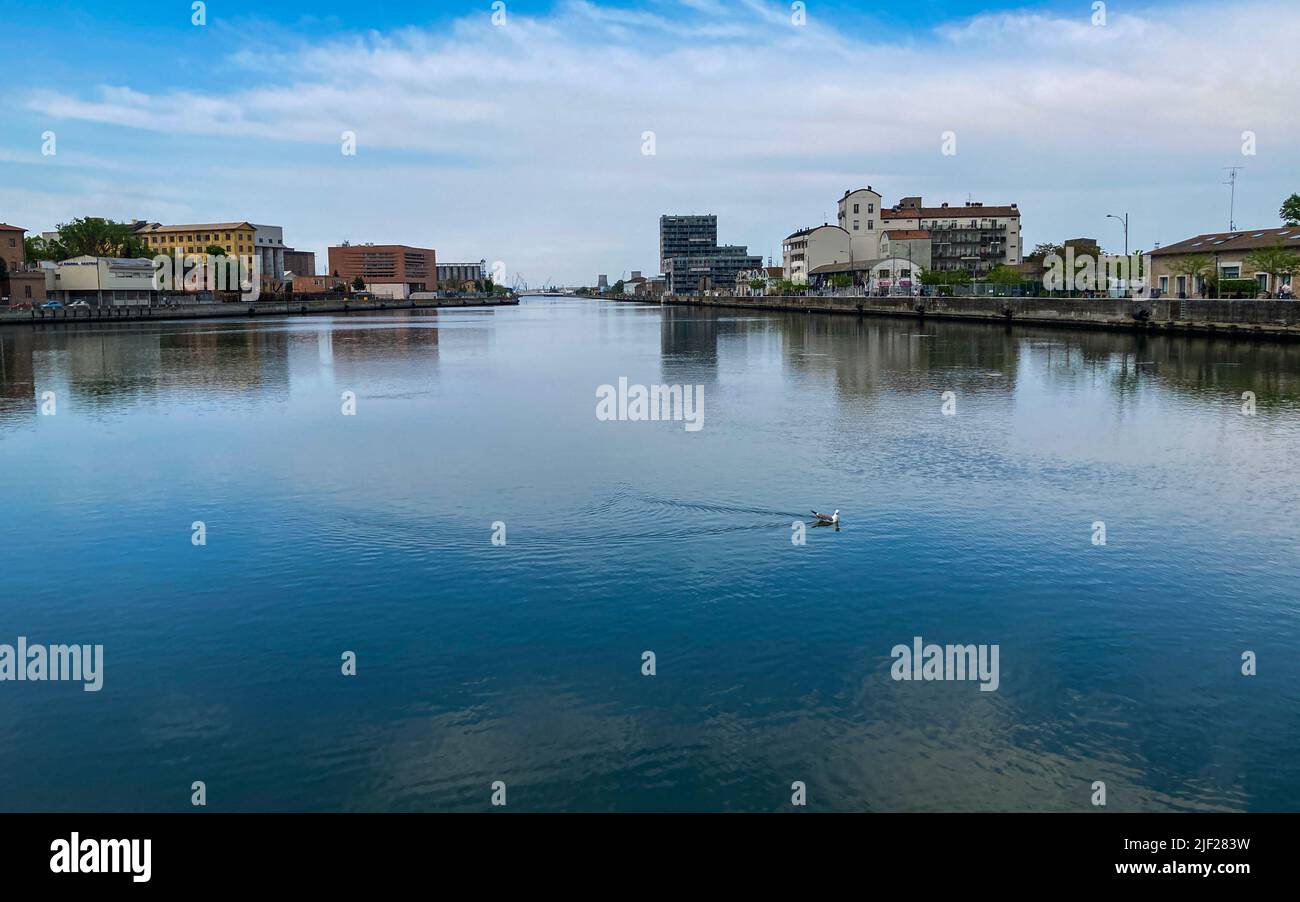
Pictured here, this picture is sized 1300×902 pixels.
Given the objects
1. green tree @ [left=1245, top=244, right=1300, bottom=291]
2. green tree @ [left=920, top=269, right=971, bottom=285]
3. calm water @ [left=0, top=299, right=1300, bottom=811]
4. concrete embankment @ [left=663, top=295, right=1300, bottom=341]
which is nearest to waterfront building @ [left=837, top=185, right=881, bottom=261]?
green tree @ [left=920, top=269, right=971, bottom=285]

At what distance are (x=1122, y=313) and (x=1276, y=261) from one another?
9.02m

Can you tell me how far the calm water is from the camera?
34.6 feet

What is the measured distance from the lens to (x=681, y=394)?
40219 millimetres

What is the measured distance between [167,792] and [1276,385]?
132 feet

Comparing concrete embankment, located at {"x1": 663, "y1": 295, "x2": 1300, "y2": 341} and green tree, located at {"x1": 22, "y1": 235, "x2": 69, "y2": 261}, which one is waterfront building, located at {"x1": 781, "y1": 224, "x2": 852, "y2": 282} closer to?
concrete embankment, located at {"x1": 663, "y1": 295, "x2": 1300, "y2": 341}

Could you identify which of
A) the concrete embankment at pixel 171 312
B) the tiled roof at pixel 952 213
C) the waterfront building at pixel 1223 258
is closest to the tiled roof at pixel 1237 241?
the waterfront building at pixel 1223 258

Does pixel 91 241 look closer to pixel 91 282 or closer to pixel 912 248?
pixel 91 282

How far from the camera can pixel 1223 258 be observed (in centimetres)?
7375

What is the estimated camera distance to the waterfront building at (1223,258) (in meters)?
67.2

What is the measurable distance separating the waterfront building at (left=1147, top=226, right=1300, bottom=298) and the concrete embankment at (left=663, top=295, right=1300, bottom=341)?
8671 millimetres

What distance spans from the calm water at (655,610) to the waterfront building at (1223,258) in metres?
42.5

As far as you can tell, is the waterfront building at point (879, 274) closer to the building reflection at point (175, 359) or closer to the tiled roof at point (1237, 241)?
the tiled roof at point (1237, 241)
